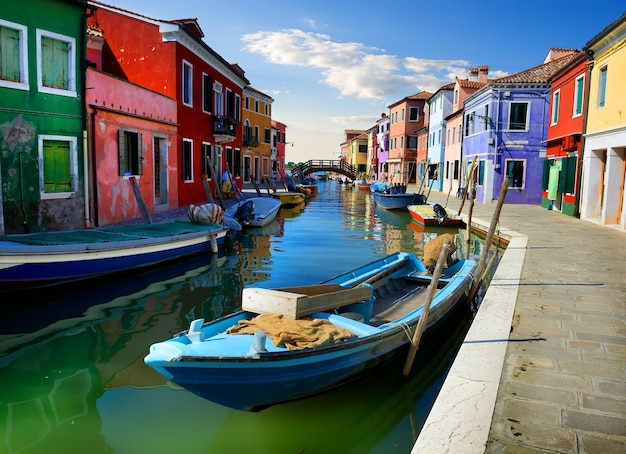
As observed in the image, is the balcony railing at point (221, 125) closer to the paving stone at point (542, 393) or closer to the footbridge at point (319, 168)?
the paving stone at point (542, 393)

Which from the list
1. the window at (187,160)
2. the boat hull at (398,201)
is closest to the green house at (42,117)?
the window at (187,160)

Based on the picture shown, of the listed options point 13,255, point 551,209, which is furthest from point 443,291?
point 551,209

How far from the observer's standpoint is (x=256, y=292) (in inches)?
205

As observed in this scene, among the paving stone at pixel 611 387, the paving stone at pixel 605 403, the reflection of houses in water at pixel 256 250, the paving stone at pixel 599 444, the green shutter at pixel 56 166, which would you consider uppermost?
the green shutter at pixel 56 166

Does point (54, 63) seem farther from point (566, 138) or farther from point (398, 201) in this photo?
point (398, 201)

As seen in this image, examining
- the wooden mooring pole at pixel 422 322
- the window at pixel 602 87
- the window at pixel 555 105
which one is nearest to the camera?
the wooden mooring pole at pixel 422 322

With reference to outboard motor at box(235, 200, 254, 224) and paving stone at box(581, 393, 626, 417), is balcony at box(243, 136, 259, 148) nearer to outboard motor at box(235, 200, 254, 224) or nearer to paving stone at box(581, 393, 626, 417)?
outboard motor at box(235, 200, 254, 224)

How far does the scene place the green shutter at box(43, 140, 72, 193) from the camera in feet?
37.5

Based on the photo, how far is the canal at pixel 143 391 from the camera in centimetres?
426

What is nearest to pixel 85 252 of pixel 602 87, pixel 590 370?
pixel 590 370

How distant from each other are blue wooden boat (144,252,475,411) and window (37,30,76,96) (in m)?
8.99

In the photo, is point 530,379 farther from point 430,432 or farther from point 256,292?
point 256,292

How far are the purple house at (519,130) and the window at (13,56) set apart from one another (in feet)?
62.1

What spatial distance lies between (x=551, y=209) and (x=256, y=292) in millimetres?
17967
